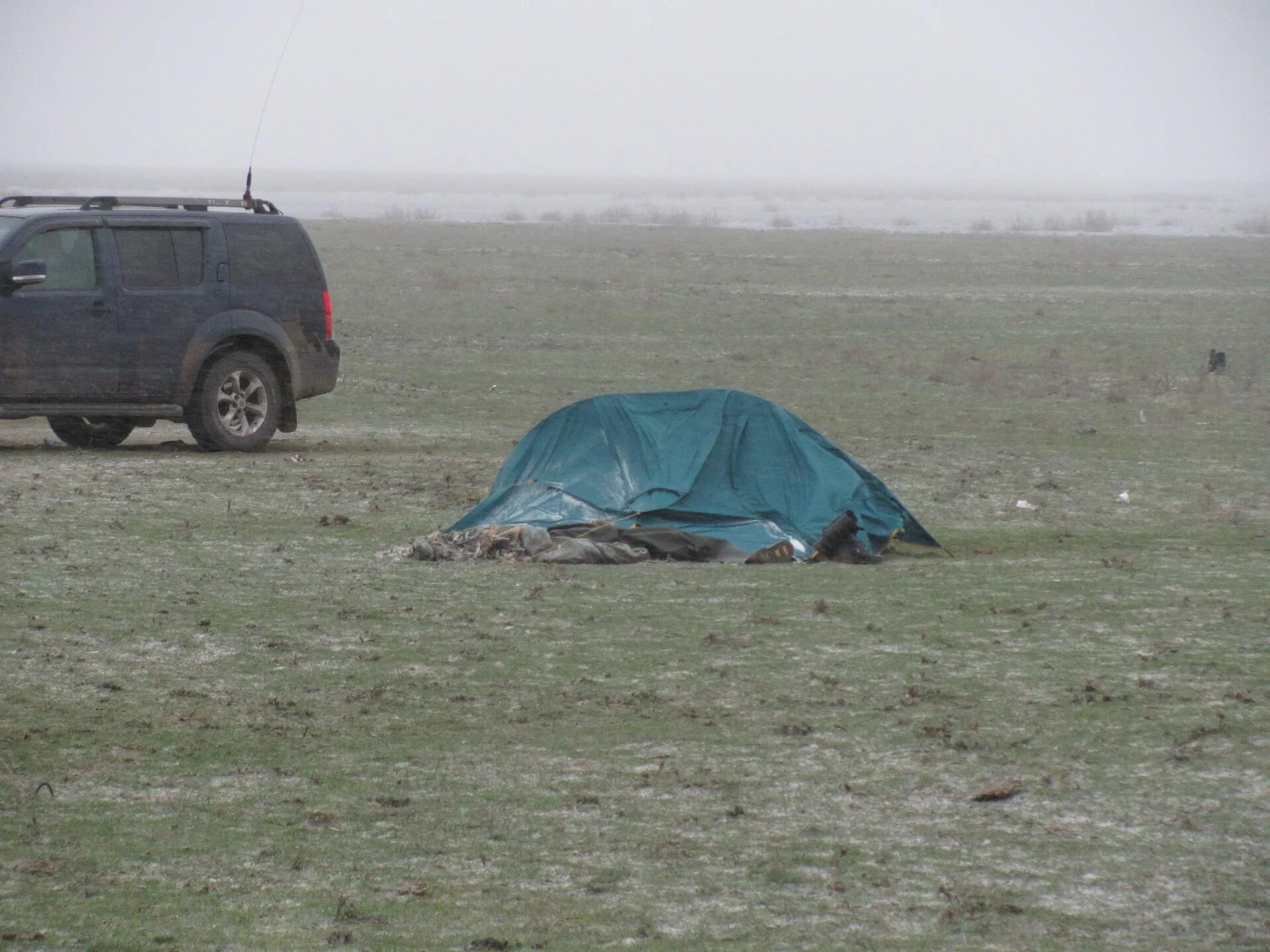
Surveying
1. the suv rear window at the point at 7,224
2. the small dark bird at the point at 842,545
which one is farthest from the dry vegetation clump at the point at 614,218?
the small dark bird at the point at 842,545

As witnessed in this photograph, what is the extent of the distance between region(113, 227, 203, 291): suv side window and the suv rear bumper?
1.29 m

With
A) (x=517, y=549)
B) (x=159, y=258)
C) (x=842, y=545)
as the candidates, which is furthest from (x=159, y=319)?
(x=842, y=545)

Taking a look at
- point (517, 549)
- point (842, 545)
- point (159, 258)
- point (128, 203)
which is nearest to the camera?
point (517, 549)

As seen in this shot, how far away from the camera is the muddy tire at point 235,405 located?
1553 cm

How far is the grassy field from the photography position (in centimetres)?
545

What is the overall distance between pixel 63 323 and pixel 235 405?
6.25 ft

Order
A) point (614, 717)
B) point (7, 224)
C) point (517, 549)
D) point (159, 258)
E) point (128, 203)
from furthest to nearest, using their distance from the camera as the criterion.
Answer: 1. point (128, 203)
2. point (159, 258)
3. point (7, 224)
4. point (517, 549)
5. point (614, 717)

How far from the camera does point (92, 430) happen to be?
53.7 ft

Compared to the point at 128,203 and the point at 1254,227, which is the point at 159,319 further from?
the point at 1254,227

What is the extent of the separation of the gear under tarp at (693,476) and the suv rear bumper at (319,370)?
4133 mm

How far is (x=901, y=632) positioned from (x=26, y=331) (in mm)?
8891

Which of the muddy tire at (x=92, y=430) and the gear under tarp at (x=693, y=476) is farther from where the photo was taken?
the muddy tire at (x=92, y=430)

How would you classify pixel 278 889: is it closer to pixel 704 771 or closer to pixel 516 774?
pixel 516 774

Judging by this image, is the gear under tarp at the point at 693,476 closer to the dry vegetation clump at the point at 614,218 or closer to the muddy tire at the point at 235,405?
the muddy tire at the point at 235,405
